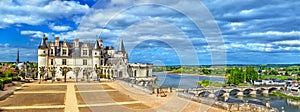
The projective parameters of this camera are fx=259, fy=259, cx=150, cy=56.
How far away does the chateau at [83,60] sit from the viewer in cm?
4812

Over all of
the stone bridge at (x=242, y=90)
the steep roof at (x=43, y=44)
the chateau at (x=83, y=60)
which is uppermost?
the steep roof at (x=43, y=44)

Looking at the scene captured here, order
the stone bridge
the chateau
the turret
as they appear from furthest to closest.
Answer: the stone bridge < the turret < the chateau

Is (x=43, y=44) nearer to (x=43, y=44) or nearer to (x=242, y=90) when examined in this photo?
(x=43, y=44)

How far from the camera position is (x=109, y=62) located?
5112 centimetres

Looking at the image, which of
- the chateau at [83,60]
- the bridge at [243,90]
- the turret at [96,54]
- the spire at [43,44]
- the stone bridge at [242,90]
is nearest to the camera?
the spire at [43,44]

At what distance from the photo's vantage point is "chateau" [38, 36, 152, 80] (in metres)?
48.1

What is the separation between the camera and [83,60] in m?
50.5

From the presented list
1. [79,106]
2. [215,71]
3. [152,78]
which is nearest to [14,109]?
[79,106]

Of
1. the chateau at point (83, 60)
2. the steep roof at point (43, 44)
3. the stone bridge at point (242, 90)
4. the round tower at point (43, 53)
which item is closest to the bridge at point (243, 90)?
the stone bridge at point (242, 90)

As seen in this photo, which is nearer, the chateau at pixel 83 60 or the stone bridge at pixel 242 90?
the chateau at pixel 83 60

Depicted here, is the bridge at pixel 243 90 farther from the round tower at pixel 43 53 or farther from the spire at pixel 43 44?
the spire at pixel 43 44

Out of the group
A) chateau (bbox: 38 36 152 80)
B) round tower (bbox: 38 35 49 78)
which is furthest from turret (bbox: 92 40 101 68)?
round tower (bbox: 38 35 49 78)

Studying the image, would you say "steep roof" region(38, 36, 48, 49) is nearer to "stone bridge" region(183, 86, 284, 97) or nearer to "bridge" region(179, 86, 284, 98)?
"stone bridge" region(183, 86, 284, 97)

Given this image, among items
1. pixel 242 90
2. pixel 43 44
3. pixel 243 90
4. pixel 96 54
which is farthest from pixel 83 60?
pixel 243 90
